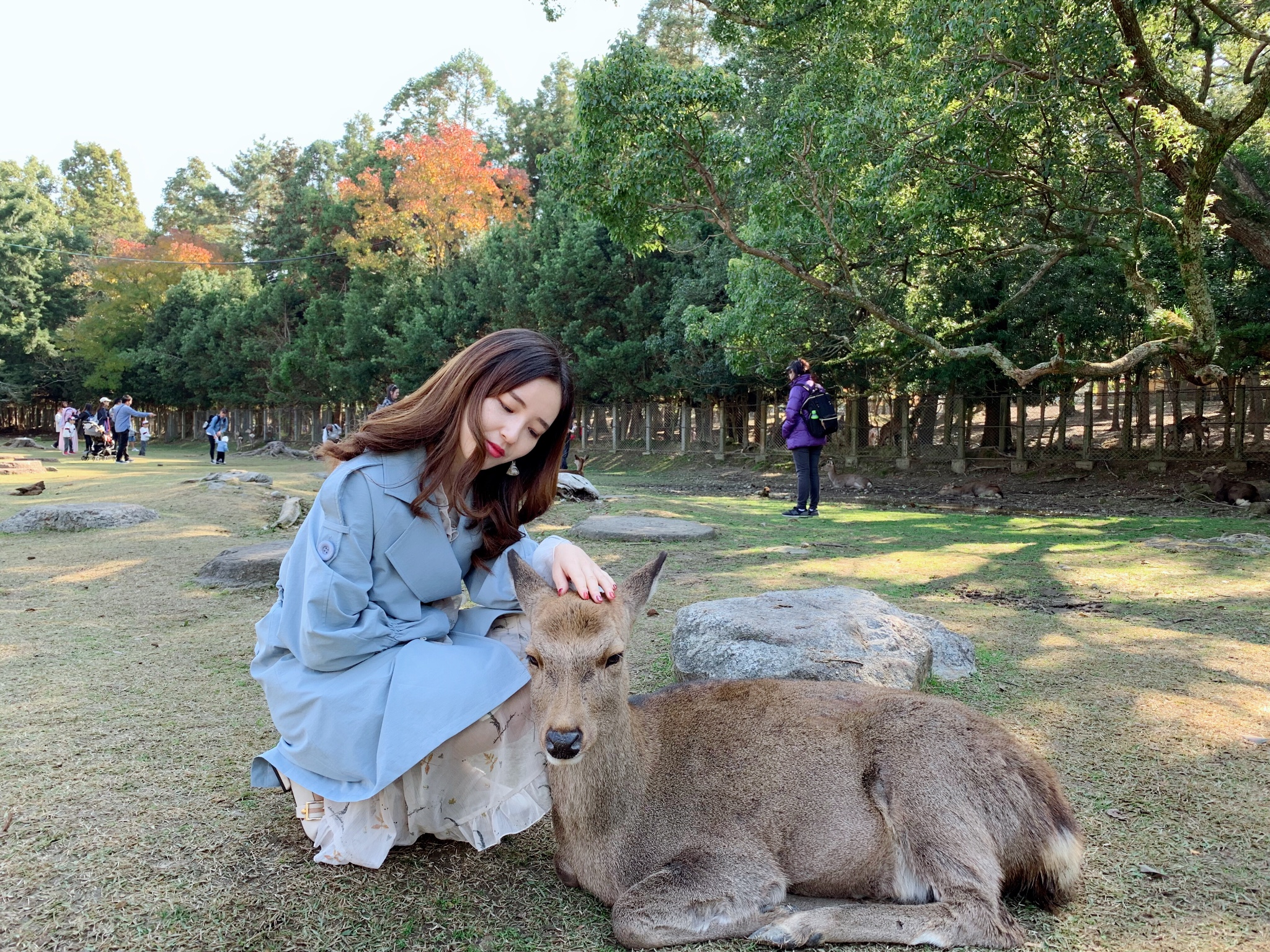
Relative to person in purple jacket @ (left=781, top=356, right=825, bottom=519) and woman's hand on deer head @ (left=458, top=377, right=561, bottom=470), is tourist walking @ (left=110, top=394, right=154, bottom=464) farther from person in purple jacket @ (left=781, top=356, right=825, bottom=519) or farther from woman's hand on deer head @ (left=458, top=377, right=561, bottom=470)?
woman's hand on deer head @ (left=458, top=377, right=561, bottom=470)

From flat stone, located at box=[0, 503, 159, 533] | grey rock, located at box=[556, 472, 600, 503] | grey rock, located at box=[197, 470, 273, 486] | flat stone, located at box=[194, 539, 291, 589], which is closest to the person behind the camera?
flat stone, located at box=[194, 539, 291, 589]

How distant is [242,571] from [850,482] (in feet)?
51.1

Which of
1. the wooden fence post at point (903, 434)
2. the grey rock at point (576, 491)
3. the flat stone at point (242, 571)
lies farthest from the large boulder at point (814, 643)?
the wooden fence post at point (903, 434)

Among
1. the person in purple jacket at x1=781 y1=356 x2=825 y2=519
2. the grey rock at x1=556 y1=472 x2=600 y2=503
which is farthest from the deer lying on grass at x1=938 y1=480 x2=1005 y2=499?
the grey rock at x1=556 y1=472 x2=600 y2=503

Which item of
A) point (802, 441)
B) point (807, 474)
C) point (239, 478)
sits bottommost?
point (239, 478)

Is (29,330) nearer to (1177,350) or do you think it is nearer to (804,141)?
(804,141)

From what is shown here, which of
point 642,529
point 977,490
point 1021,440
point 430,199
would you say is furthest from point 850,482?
point 430,199

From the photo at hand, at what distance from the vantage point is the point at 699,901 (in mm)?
2627

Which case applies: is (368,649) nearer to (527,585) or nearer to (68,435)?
(527,585)

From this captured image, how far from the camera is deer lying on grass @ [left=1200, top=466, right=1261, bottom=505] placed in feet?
49.1

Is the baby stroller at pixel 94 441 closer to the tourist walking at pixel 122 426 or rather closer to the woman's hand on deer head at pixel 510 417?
the tourist walking at pixel 122 426

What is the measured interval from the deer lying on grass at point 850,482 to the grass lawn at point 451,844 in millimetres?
11254

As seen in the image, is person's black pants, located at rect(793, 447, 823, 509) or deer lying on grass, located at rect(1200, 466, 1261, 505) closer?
person's black pants, located at rect(793, 447, 823, 509)

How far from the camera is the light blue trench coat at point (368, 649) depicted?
8.66 ft
